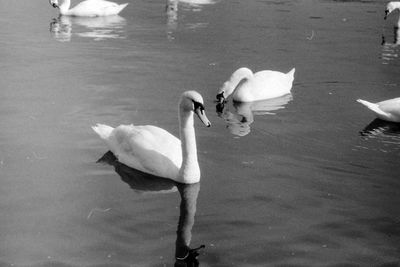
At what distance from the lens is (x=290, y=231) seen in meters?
9.21

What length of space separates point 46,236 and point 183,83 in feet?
29.9

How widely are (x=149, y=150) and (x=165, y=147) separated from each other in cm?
26

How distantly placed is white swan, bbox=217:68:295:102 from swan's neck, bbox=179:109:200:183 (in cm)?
594


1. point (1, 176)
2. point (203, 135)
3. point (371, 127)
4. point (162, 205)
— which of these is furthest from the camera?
point (371, 127)

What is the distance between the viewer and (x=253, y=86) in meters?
16.9

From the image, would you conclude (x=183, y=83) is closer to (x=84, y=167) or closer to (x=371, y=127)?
(x=371, y=127)

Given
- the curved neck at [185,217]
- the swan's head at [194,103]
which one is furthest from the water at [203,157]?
the swan's head at [194,103]

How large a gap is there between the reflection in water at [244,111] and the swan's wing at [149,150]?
276 cm

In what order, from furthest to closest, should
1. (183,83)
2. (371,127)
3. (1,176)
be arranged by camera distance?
1. (183,83)
2. (371,127)
3. (1,176)

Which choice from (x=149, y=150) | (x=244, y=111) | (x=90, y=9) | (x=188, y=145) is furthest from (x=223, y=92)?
(x=90, y=9)

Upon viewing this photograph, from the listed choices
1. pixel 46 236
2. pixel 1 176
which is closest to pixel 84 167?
pixel 1 176

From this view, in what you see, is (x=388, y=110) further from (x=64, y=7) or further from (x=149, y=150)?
(x=64, y=7)

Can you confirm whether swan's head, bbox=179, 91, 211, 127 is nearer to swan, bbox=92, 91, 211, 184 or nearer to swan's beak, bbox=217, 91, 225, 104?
swan, bbox=92, 91, 211, 184

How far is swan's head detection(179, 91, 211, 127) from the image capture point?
34.1ft
